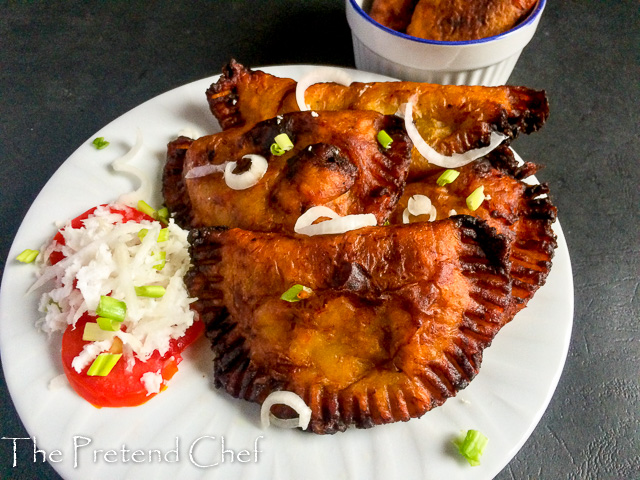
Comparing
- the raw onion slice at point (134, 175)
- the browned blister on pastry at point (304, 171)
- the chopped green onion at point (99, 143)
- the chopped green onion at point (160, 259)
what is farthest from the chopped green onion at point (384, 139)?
the chopped green onion at point (99, 143)

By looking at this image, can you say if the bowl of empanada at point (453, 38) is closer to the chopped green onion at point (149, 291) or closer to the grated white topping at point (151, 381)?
the chopped green onion at point (149, 291)

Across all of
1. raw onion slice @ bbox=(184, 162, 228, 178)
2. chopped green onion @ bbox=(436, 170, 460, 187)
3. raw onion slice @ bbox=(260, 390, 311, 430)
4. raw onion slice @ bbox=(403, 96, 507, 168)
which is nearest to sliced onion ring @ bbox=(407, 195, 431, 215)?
chopped green onion @ bbox=(436, 170, 460, 187)

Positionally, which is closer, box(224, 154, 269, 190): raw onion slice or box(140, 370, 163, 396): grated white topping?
box(140, 370, 163, 396): grated white topping

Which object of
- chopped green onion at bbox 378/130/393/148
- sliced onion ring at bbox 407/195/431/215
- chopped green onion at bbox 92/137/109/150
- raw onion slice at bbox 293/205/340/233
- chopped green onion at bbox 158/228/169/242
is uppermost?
chopped green onion at bbox 378/130/393/148

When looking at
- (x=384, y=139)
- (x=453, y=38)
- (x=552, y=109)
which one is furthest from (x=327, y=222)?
(x=552, y=109)

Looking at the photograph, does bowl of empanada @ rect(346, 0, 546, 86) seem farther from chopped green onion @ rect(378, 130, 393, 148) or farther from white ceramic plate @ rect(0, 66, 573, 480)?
white ceramic plate @ rect(0, 66, 573, 480)
